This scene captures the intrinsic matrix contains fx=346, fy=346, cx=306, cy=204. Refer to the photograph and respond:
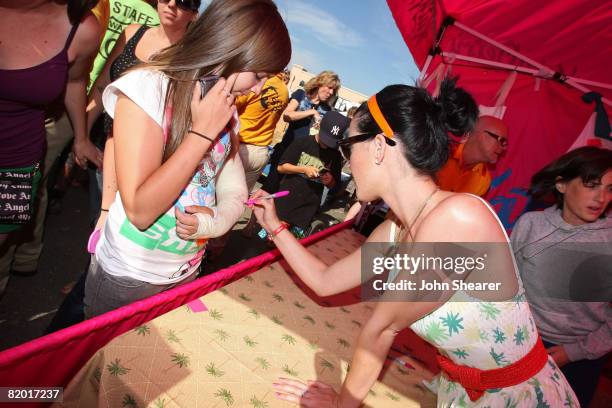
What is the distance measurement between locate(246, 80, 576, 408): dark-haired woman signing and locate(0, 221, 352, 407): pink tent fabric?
0.56 meters

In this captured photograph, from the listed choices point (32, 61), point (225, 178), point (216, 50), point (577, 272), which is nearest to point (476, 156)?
point (577, 272)

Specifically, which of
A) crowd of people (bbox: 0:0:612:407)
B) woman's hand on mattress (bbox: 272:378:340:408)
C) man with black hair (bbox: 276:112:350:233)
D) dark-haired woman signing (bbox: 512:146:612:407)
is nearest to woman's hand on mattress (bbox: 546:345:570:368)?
dark-haired woman signing (bbox: 512:146:612:407)

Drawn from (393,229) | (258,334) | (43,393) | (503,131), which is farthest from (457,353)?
(503,131)

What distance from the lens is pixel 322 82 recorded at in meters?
5.06

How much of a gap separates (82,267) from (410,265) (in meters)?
2.83

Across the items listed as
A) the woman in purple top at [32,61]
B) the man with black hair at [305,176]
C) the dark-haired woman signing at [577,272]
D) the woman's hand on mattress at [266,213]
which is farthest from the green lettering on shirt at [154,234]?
the dark-haired woman signing at [577,272]

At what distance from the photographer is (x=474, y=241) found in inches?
48.4

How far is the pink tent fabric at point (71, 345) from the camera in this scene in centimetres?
97

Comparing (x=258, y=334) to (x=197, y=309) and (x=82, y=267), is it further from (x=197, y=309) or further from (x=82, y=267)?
(x=82, y=267)

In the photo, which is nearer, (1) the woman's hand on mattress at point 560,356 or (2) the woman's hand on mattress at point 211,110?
(2) the woman's hand on mattress at point 211,110

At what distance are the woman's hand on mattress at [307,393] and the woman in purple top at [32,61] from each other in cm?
136

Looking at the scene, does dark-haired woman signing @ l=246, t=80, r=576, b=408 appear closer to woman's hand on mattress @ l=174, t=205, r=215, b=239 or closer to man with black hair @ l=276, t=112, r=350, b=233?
woman's hand on mattress @ l=174, t=205, r=215, b=239

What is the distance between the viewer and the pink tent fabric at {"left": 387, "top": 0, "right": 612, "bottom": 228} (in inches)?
120

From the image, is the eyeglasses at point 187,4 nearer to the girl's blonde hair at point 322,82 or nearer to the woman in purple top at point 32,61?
the woman in purple top at point 32,61
